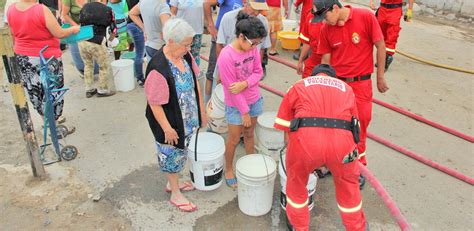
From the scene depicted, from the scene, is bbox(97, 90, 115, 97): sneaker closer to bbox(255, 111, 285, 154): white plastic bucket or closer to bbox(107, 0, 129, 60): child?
bbox(107, 0, 129, 60): child

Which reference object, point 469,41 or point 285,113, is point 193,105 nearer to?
point 285,113

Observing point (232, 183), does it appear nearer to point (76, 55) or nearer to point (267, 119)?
point (267, 119)

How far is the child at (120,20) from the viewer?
634 cm

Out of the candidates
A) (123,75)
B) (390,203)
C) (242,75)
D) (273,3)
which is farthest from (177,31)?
(273,3)

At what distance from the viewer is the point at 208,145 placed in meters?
3.69

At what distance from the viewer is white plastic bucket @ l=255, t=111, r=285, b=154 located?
411 centimetres

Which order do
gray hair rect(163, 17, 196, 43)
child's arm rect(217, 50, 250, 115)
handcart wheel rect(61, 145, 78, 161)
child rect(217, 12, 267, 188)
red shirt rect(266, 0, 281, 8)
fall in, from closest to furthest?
gray hair rect(163, 17, 196, 43), child rect(217, 12, 267, 188), child's arm rect(217, 50, 250, 115), handcart wheel rect(61, 145, 78, 161), red shirt rect(266, 0, 281, 8)

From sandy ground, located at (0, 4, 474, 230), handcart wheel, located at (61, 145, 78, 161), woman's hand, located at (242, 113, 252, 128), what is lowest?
sandy ground, located at (0, 4, 474, 230)

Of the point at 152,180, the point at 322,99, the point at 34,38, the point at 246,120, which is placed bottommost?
the point at 152,180

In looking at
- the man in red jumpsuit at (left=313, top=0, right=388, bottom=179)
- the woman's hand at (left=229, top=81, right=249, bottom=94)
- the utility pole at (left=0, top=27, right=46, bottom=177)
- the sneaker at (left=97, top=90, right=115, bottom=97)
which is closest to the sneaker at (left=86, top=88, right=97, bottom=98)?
the sneaker at (left=97, top=90, right=115, bottom=97)

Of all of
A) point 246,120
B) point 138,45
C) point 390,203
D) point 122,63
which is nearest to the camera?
point 390,203

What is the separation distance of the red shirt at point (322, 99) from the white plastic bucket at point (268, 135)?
124 cm

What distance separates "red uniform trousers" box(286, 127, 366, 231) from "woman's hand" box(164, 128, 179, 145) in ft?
3.10

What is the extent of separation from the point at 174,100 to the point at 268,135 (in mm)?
1402
